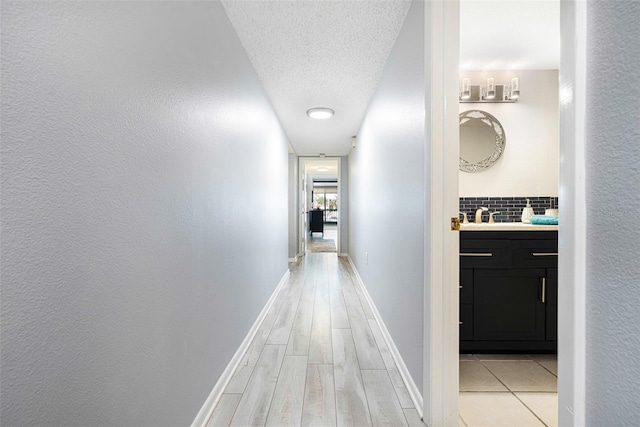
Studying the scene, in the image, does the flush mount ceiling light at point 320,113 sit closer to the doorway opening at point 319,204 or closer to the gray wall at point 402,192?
the gray wall at point 402,192

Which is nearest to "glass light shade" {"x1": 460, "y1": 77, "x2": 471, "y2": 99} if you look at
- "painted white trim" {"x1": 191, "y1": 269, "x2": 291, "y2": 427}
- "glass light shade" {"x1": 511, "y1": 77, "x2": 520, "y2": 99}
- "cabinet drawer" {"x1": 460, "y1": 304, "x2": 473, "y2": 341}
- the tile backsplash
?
"glass light shade" {"x1": 511, "y1": 77, "x2": 520, "y2": 99}

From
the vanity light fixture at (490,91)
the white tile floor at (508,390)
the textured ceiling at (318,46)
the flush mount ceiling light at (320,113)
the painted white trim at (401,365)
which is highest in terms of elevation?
the textured ceiling at (318,46)

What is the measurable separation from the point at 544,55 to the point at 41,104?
10.4 feet

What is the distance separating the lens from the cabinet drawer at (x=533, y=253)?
200 centimetres

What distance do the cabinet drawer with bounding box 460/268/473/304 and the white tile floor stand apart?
406mm

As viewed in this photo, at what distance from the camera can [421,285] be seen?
1.46 metres

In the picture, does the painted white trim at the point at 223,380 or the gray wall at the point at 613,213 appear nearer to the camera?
the gray wall at the point at 613,213

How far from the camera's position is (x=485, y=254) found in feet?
6.61

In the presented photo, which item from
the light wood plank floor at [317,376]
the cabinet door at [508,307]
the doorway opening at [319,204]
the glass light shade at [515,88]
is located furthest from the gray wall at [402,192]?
the doorway opening at [319,204]

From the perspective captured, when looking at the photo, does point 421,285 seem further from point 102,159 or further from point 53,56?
point 53,56

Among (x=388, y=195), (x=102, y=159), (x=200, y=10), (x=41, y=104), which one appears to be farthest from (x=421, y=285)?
(x=200, y=10)

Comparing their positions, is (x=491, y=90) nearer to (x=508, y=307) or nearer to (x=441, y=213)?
(x=508, y=307)

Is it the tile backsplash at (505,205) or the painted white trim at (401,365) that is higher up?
the tile backsplash at (505,205)

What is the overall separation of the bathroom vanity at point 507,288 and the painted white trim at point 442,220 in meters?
0.78
